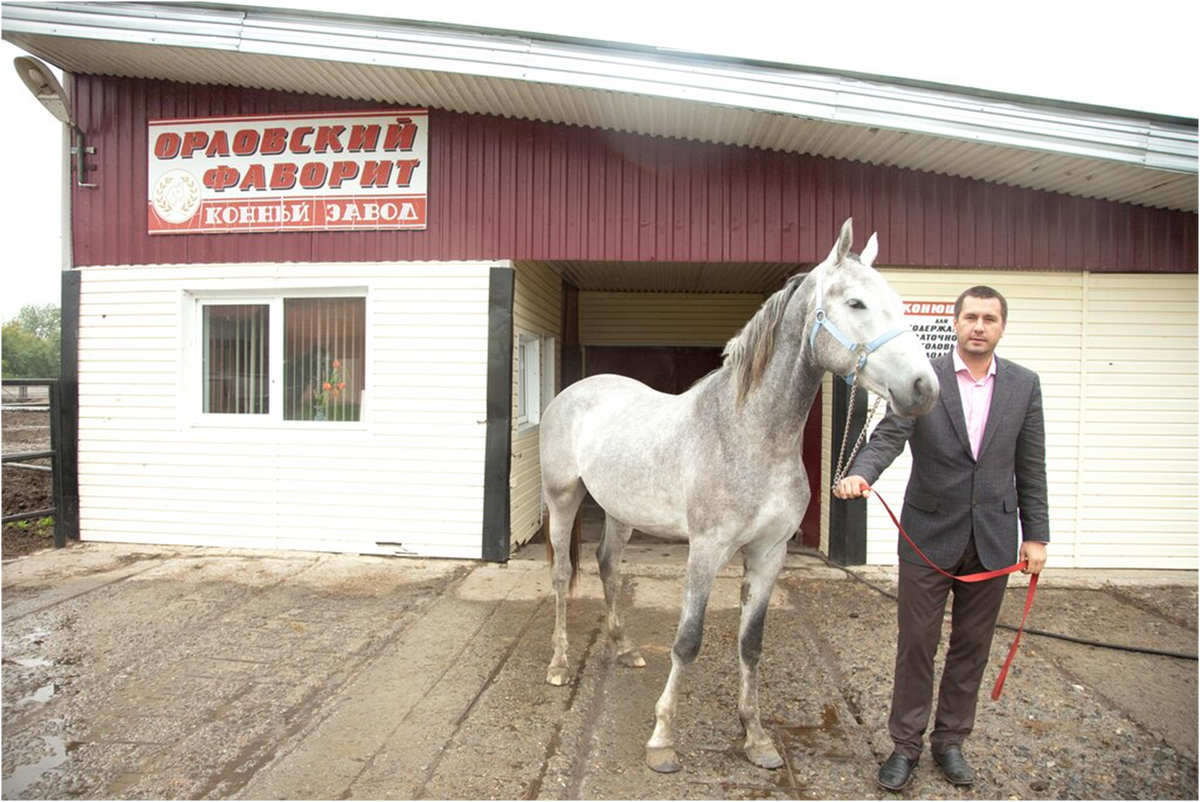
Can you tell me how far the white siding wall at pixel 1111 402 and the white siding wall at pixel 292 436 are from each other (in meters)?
3.72

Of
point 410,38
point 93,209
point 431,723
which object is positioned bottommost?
point 431,723

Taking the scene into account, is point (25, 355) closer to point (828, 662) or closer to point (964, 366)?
point (828, 662)

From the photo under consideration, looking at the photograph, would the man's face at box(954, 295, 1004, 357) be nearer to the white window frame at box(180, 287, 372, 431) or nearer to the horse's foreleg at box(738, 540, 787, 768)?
the horse's foreleg at box(738, 540, 787, 768)

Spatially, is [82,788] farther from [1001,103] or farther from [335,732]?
[1001,103]

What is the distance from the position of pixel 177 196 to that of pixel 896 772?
6.73m

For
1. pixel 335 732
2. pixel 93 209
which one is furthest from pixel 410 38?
pixel 335 732

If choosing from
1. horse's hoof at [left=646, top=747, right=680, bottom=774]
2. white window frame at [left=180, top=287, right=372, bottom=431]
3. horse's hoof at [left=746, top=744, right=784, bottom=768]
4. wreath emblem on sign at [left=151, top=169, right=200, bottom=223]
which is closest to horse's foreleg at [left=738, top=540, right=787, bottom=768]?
horse's hoof at [left=746, top=744, right=784, bottom=768]

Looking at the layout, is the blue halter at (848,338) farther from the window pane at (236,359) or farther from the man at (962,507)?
the window pane at (236,359)

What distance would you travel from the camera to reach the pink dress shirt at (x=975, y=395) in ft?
8.41

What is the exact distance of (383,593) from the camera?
4.86m

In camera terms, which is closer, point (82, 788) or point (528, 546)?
point (82, 788)

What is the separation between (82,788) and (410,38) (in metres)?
4.62

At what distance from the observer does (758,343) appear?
2738 millimetres

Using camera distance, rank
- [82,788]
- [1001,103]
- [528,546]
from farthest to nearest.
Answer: [528,546] → [1001,103] → [82,788]
